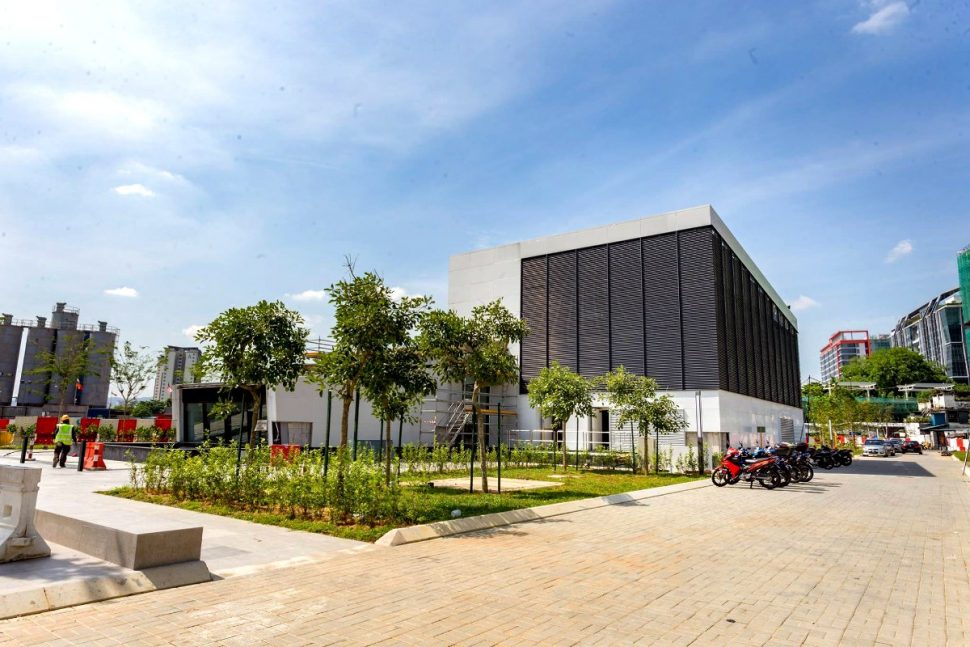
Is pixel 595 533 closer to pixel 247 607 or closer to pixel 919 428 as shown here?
pixel 247 607

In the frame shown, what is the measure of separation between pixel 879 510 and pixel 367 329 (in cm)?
1421

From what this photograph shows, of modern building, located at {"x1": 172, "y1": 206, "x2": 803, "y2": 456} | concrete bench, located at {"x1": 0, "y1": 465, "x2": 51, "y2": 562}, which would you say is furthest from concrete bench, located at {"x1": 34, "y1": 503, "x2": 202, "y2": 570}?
modern building, located at {"x1": 172, "y1": 206, "x2": 803, "y2": 456}

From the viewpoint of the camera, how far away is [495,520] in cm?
1132

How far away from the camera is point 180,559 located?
21.9ft

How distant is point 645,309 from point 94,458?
2913 centimetres

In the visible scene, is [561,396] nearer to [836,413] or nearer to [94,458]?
[94,458]

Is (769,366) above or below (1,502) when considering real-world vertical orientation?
above

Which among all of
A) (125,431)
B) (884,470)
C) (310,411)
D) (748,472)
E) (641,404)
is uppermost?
(641,404)

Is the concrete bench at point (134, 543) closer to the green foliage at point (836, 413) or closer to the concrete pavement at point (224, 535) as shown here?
the concrete pavement at point (224, 535)

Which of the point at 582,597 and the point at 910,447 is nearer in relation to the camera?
the point at 582,597

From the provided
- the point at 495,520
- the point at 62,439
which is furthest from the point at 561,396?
the point at 62,439

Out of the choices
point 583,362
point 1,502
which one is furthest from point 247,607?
point 583,362

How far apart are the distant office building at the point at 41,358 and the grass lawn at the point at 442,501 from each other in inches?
3439

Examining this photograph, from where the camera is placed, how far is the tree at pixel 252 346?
1360cm
